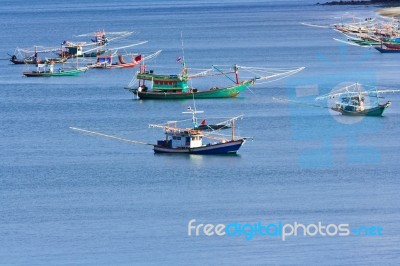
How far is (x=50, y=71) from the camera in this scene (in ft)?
303

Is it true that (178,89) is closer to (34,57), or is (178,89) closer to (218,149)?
(218,149)

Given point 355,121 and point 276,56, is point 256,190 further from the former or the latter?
point 276,56

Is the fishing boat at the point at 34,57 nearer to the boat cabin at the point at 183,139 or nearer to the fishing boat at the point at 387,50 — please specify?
the fishing boat at the point at 387,50

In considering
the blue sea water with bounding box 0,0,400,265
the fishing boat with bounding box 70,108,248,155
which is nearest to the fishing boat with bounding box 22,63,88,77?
the blue sea water with bounding box 0,0,400,265

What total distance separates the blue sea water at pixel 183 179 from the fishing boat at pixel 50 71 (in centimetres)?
192

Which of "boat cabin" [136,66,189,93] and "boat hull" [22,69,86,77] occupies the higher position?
"boat cabin" [136,66,189,93]

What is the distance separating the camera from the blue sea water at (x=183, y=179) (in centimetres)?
3956

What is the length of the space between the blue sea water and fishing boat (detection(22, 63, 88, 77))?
1923 mm

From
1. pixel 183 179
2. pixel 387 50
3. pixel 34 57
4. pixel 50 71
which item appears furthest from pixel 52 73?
pixel 183 179

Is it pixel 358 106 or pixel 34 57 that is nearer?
pixel 358 106

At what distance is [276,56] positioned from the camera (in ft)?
335

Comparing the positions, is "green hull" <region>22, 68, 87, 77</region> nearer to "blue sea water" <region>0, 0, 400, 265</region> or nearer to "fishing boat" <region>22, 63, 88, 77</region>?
"fishing boat" <region>22, 63, 88, 77</region>

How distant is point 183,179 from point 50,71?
4383cm

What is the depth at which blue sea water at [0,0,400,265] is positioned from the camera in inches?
1558
